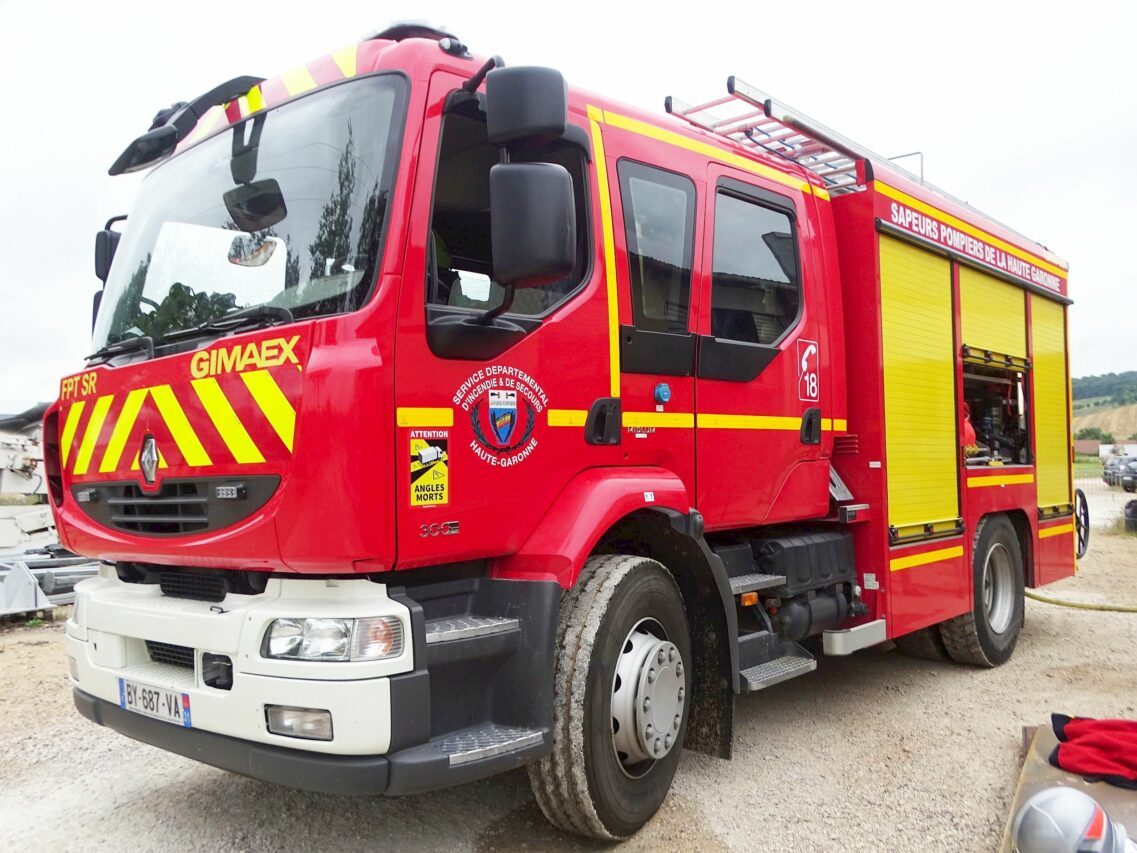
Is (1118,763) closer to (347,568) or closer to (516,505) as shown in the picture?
(516,505)

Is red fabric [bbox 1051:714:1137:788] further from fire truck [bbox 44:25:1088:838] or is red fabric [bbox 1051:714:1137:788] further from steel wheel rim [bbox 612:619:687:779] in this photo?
steel wheel rim [bbox 612:619:687:779]

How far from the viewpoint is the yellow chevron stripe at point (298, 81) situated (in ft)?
10.8

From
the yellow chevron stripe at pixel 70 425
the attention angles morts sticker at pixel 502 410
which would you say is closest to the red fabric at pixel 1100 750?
the attention angles morts sticker at pixel 502 410

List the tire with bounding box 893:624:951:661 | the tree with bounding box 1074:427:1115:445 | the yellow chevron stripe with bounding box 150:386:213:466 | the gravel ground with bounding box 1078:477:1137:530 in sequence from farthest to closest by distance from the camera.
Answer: the tree with bounding box 1074:427:1115:445 → the gravel ground with bounding box 1078:477:1137:530 → the tire with bounding box 893:624:951:661 → the yellow chevron stripe with bounding box 150:386:213:466

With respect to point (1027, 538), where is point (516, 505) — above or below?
above

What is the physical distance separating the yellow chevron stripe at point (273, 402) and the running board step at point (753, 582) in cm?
210

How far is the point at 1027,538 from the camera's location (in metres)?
6.82

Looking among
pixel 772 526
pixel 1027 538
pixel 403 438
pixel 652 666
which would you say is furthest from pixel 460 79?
pixel 1027 538

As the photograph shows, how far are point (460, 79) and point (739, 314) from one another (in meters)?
1.76

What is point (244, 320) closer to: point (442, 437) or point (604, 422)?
point (442, 437)

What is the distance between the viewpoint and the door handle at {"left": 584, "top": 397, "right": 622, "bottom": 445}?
139 inches

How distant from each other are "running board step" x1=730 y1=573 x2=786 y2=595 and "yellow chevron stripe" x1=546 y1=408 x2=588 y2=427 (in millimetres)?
1130

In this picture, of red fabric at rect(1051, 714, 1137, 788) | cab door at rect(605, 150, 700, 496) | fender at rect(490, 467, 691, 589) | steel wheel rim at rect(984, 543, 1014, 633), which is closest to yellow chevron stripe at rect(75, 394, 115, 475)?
fender at rect(490, 467, 691, 589)

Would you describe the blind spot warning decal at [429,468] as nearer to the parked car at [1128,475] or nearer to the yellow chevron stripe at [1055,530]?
the yellow chevron stripe at [1055,530]
